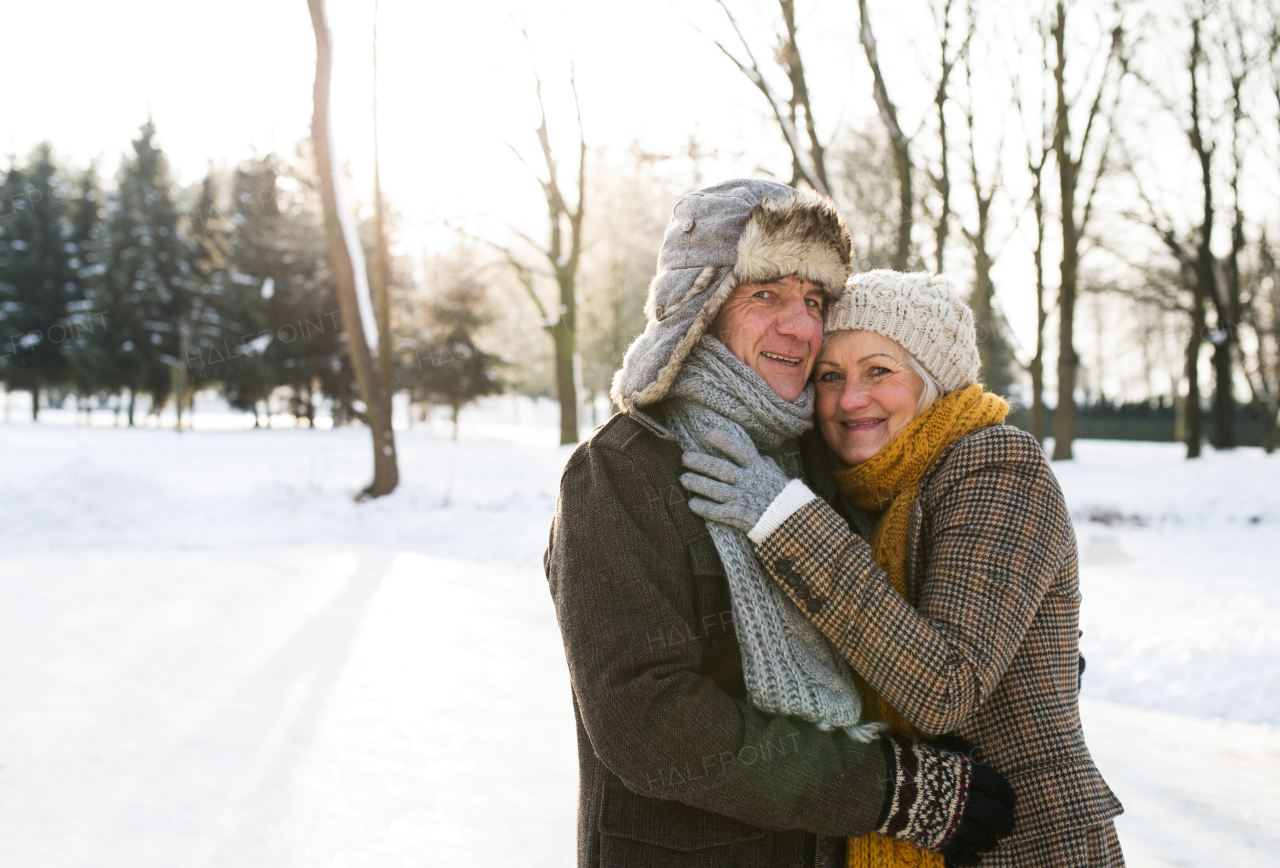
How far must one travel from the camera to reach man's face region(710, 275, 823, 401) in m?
1.92

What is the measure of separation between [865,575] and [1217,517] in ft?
37.0

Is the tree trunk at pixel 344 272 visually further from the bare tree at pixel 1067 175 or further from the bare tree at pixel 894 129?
the bare tree at pixel 1067 175

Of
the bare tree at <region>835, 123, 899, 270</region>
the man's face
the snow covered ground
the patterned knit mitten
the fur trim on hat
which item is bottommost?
the snow covered ground

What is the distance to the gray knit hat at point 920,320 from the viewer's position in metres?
2.01

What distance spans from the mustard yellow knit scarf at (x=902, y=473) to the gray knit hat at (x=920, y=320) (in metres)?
0.07

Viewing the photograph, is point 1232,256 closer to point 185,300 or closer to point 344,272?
point 344,272

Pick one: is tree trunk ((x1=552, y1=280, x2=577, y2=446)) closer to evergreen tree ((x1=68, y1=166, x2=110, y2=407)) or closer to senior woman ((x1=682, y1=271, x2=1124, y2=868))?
senior woman ((x1=682, y1=271, x2=1124, y2=868))

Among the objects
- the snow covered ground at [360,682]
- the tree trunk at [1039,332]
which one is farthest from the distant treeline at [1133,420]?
the snow covered ground at [360,682]

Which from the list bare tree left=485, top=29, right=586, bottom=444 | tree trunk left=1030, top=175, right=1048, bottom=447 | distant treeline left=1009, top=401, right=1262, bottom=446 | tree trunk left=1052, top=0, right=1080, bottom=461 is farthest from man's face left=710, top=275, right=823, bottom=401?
distant treeline left=1009, top=401, right=1262, bottom=446

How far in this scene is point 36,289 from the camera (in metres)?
31.4

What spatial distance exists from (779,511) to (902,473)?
51 centimetres

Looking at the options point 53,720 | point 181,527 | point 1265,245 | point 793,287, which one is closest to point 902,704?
point 793,287

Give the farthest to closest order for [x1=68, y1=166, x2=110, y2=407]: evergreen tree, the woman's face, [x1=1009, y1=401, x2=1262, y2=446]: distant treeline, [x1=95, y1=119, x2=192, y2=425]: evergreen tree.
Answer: [x1=1009, y1=401, x2=1262, y2=446]: distant treeline, [x1=95, y1=119, x2=192, y2=425]: evergreen tree, [x1=68, y1=166, x2=110, y2=407]: evergreen tree, the woman's face

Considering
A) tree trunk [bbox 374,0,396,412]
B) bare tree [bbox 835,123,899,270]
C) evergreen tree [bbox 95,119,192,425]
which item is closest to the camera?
tree trunk [bbox 374,0,396,412]
